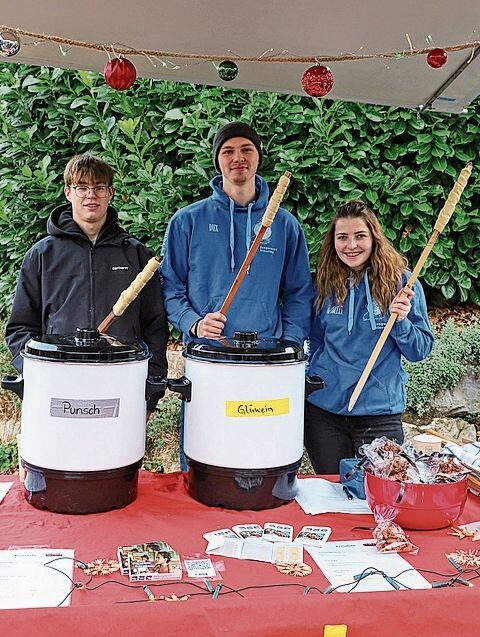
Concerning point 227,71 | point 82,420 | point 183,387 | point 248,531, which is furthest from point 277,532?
point 227,71

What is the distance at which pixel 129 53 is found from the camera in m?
2.36

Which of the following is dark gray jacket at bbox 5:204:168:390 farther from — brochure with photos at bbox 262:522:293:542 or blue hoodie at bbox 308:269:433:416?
brochure with photos at bbox 262:522:293:542

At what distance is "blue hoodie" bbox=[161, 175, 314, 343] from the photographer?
265 centimetres

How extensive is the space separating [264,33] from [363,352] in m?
1.17

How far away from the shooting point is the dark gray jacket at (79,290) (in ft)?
8.25

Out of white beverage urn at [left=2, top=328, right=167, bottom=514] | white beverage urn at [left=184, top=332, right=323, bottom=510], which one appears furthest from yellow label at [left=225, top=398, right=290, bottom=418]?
white beverage urn at [left=2, top=328, right=167, bottom=514]

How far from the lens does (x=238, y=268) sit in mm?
2670

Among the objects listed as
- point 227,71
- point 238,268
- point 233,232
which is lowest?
point 238,268

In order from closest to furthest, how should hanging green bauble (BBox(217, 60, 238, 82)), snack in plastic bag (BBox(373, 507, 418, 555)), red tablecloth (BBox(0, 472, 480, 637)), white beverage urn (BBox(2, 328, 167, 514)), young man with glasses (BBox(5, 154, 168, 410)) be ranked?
red tablecloth (BBox(0, 472, 480, 637))
snack in plastic bag (BBox(373, 507, 418, 555))
white beverage urn (BBox(2, 328, 167, 514))
hanging green bauble (BBox(217, 60, 238, 82))
young man with glasses (BBox(5, 154, 168, 410))

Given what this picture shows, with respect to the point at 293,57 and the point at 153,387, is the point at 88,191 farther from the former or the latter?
the point at 153,387

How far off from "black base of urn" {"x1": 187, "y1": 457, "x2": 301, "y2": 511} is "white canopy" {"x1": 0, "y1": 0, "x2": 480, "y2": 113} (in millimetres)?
1360

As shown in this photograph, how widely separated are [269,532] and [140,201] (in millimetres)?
3298

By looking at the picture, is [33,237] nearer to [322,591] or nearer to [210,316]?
[210,316]

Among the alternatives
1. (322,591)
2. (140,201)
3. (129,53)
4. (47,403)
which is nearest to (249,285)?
(129,53)
